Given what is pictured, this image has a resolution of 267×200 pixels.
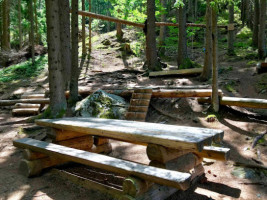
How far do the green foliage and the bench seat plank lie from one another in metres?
13.2

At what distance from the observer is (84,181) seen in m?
3.92

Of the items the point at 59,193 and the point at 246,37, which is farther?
the point at 246,37

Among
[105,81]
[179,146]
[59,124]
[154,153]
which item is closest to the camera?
[179,146]

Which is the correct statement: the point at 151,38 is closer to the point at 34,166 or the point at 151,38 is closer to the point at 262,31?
the point at 262,31

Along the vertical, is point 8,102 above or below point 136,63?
below

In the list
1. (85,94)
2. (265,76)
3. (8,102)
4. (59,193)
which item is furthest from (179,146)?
(8,102)

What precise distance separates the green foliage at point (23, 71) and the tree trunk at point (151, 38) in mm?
8310

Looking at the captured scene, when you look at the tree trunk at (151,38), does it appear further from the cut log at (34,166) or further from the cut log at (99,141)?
the cut log at (34,166)

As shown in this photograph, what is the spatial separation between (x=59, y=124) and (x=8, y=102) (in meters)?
6.42

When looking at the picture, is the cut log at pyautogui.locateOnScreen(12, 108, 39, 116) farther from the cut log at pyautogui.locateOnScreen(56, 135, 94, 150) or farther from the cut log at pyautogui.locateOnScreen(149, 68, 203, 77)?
the cut log at pyautogui.locateOnScreen(149, 68, 203, 77)

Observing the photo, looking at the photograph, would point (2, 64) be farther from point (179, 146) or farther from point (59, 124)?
point (179, 146)

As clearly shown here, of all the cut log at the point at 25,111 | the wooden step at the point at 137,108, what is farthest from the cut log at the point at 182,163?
the cut log at the point at 25,111

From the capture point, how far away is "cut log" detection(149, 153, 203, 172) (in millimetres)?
3375

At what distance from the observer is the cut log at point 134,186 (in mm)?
2846
